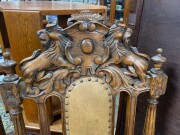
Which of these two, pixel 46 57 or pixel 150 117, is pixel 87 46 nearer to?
pixel 46 57

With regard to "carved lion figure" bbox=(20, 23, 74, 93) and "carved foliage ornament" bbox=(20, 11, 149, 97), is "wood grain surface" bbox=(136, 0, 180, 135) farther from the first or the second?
"carved lion figure" bbox=(20, 23, 74, 93)

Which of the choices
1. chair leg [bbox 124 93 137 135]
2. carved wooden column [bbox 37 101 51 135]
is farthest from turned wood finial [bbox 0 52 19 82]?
chair leg [bbox 124 93 137 135]

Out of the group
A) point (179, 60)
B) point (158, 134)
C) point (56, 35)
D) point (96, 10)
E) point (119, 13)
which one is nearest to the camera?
point (56, 35)

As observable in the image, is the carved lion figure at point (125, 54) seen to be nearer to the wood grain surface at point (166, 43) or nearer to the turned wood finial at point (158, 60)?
the turned wood finial at point (158, 60)

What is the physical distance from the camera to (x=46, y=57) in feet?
1.86

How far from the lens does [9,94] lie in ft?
1.88

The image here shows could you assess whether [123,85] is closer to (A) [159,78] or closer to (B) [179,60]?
(A) [159,78]

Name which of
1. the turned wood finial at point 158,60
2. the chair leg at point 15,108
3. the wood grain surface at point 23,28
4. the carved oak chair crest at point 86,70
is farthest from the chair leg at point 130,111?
the wood grain surface at point 23,28

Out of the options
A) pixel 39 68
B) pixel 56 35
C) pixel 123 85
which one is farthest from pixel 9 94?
pixel 123 85

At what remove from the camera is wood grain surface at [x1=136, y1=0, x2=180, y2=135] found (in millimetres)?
660

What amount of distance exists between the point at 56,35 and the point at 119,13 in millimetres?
2204

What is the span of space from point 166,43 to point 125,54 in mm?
205

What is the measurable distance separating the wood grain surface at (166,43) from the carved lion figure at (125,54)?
0.14 meters

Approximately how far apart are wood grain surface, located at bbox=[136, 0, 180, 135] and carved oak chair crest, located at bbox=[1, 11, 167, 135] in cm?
11
